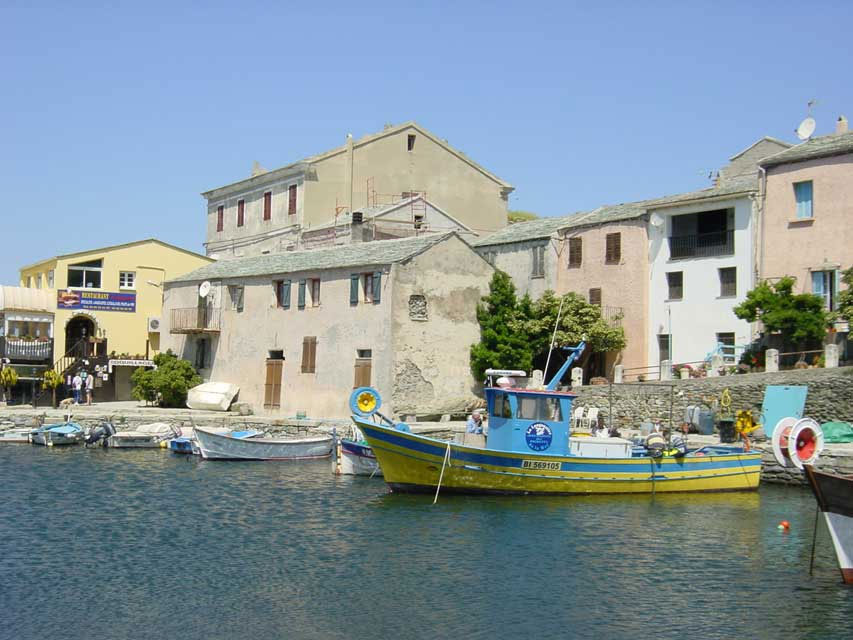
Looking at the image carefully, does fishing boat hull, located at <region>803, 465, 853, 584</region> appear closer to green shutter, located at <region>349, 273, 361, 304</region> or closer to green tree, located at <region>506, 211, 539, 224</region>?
green shutter, located at <region>349, 273, 361, 304</region>

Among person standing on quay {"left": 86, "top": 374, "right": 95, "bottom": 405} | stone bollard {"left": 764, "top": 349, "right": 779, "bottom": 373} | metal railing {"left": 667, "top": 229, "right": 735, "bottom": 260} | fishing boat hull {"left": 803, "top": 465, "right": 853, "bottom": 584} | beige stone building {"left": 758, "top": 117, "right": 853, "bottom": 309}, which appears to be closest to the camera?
fishing boat hull {"left": 803, "top": 465, "right": 853, "bottom": 584}

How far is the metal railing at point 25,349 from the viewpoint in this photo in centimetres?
5447

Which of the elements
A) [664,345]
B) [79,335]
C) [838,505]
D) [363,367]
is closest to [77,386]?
[79,335]

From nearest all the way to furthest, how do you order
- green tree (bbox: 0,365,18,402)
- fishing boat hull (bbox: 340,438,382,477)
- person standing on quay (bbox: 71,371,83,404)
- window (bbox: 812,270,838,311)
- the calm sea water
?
1. the calm sea water
2. fishing boat hull (bbox: 340,438,382,477)
3. window (bbox: 812,270,838,311)
4. person standing on quay (bbox: 71,371,83,404)
5. green tree (bbox: 0,365,18,402)

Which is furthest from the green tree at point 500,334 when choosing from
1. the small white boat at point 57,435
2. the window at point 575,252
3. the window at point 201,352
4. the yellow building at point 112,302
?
the yellow building at point 112,302

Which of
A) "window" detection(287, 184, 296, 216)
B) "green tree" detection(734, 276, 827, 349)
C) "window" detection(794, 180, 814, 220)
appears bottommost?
"green tree" detection(734, 276, 827, 349)

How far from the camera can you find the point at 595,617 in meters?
17.9

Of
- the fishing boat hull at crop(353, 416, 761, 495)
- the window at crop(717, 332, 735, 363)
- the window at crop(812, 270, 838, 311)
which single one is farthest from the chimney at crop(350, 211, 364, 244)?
the fishing boat hull at crop(353, 416, 761, 495)

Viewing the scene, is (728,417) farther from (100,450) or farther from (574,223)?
(100,450)

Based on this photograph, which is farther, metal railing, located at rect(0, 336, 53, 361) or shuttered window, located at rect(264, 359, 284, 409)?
metal railing, located at rect(0, 336, 53, 361)

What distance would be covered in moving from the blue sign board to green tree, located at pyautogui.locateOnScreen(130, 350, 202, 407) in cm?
2608

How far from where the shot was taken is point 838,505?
736 inches

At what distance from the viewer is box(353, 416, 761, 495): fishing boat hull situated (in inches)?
1139

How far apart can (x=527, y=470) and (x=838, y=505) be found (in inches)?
448
